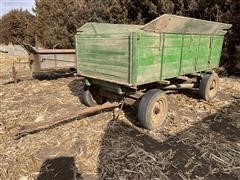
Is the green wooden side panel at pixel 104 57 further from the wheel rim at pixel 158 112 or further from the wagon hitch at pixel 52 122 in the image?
the wheel rim at pixel 158 112

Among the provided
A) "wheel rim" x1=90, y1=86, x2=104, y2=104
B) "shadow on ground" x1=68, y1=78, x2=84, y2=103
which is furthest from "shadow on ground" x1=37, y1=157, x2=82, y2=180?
"shadow on ground" x1=68, y1=78, x2=84, y2=103

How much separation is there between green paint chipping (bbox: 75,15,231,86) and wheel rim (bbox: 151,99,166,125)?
0.54 metres

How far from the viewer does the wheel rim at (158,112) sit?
16.1 ft

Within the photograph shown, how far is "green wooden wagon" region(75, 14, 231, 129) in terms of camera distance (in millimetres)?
4266

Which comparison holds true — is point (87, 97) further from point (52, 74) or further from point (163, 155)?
point (52, 74)

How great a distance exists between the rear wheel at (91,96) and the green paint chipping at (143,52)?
0.59 metres

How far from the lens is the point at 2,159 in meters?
3.82

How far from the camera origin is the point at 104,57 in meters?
4.71

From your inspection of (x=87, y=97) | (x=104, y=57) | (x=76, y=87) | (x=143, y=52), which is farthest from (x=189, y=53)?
(x=76, y=87)

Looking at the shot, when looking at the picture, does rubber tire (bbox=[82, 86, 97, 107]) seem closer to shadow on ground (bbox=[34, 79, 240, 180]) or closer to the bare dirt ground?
the bare dirt ground

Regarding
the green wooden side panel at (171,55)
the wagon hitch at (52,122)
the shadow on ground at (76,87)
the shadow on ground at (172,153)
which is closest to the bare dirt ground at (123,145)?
the shadow on ground at (172,153)

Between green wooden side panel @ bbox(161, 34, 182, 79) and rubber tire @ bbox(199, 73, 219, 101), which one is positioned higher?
green wooden side panel @ bbox(161, 34, 182, 79)

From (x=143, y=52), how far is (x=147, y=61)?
21 cm

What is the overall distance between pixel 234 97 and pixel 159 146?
4272mm
